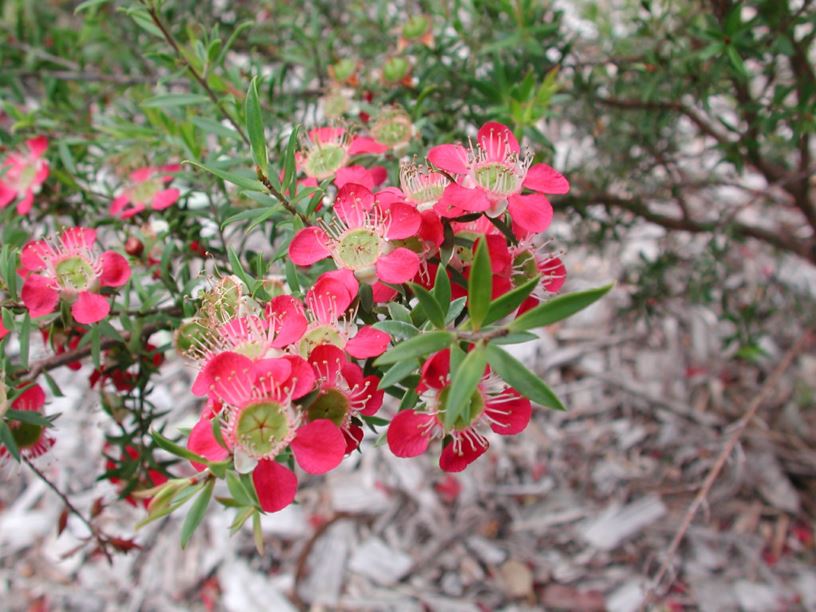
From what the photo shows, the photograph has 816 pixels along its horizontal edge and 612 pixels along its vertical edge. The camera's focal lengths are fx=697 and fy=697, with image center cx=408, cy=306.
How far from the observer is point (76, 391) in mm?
1935

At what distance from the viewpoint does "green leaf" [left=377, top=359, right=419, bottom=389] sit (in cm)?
50

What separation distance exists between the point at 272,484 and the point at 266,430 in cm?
4

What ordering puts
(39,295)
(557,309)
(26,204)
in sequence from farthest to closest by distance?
(26,204) → (39,295) → (557,309)

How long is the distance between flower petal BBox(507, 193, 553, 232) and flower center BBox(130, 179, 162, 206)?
0.53 m

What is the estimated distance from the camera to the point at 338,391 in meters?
0.56

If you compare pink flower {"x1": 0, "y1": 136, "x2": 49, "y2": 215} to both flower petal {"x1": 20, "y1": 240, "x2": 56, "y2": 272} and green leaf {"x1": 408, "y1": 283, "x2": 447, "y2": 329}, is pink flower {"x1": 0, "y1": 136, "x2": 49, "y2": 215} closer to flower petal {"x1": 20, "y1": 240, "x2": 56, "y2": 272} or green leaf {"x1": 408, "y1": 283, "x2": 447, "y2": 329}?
flower petal {"x1": 20, "y1": 240, "x2": 56, "y2": 272}

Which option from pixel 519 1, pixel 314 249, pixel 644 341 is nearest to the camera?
pixel 314 249

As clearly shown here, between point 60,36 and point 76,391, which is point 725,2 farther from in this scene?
point 76,391

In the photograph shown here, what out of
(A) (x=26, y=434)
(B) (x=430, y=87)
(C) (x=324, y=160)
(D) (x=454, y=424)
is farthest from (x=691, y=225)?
(A) (x=26, y=434)

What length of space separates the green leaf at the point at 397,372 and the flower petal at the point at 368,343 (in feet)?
0.11

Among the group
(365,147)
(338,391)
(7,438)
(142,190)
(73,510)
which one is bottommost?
(73,510)

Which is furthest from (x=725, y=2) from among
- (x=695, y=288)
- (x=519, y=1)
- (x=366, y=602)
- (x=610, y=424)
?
(x=366, y=602)

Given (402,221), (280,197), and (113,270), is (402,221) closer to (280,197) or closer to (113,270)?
(280,197)

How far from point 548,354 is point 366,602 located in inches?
30.7
